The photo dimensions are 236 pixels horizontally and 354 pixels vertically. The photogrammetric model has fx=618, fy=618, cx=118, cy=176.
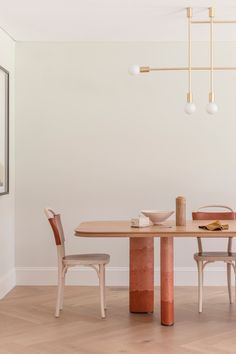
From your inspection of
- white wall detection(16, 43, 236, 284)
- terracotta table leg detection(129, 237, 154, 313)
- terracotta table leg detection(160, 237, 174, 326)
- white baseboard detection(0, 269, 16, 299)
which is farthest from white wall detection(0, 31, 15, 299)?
terracotta table leg detection(160, 237, 174, 326)

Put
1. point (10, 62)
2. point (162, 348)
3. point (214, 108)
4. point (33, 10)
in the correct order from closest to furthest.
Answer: point (162, 348) < point (214, 108) < point (33, 10) < point (10, 62)

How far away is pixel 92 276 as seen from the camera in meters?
6.18

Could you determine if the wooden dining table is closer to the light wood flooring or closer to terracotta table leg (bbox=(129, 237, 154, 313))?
terracotta table leg (bbox=(129, 237, 154, 313))

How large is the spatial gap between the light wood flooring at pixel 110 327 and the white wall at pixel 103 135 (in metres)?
0.86

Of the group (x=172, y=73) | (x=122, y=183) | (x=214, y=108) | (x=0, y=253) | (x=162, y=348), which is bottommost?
(x=162, y=348)

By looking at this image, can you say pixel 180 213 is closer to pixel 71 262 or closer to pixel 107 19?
pixel 71 262

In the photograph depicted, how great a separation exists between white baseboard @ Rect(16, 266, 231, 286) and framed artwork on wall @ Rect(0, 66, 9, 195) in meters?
0.93

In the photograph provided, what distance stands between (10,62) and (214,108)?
7.75 ft

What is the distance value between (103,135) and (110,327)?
2293 millimetres

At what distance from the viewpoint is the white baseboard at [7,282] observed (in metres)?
5.59

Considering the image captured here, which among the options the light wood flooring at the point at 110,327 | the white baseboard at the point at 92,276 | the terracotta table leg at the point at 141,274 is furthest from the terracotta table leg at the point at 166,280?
the white baseboard at the point at 92,276

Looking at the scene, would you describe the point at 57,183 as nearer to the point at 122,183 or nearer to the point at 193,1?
the point at 122,183

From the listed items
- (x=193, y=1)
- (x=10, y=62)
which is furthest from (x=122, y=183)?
(x=193, y=1)

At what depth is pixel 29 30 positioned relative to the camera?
5.72 metres
